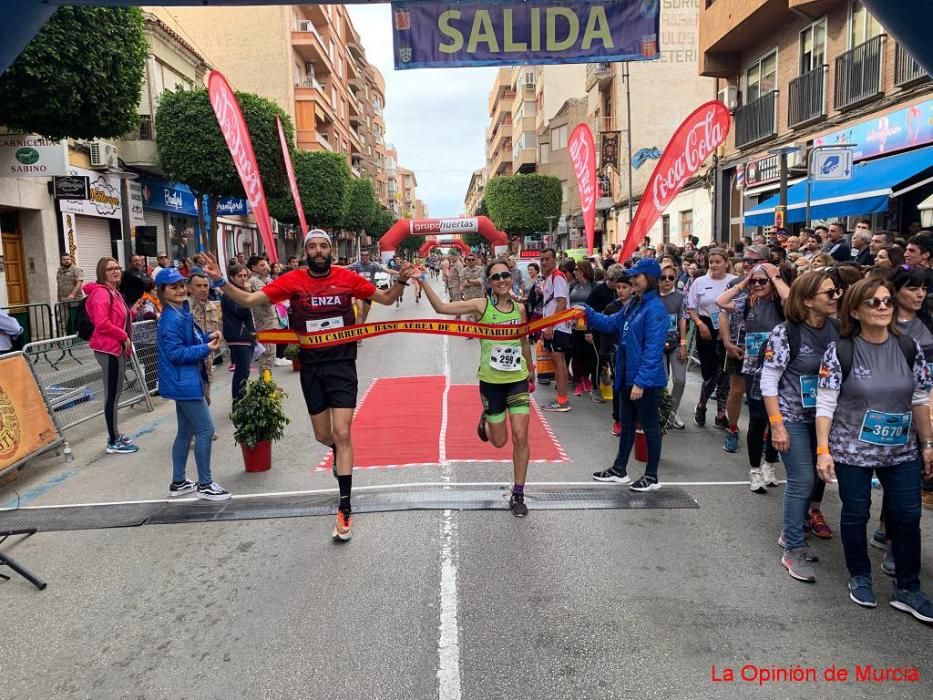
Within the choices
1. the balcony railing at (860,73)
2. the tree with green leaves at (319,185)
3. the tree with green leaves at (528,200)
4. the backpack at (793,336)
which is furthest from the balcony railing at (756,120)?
the tree with green leaves at (528,200)

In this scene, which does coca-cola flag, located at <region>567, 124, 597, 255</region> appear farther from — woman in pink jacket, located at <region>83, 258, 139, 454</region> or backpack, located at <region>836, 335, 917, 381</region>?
backpack, located at <region>836, 335, 917, 381</region>

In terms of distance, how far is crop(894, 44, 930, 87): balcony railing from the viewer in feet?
45.0

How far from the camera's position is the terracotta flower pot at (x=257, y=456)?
641cm

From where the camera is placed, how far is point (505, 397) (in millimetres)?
5242

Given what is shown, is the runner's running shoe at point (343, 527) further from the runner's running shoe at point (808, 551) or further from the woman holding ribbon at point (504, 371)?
the runner's running shoe at point (808, 551)

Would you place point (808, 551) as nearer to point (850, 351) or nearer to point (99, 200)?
point (850, 351)

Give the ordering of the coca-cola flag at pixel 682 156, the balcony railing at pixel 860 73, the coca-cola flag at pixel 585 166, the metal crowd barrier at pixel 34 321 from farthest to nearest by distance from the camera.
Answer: the balcony railing at pixel 860 73, the metal crowd barrier at pixel 34 321, the coca-cola flag at pixel 585 166, the coca-cola flag at pixel 682 156

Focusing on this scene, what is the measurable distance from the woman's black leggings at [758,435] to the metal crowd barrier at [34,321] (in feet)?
42.2

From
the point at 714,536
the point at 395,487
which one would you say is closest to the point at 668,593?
the point at 714,536

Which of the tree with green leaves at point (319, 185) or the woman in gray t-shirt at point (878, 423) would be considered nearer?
the woman in gray t-shirt at point (878, 423)

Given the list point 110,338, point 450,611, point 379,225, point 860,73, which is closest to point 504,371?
point 450,611

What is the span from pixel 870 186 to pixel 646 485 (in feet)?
34.9

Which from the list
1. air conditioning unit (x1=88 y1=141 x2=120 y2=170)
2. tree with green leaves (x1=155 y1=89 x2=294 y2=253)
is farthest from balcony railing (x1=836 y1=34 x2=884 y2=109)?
air conditioning unit (x1=88 y1=141 x2=120 y2=170)

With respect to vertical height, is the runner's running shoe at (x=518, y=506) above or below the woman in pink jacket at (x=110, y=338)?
below
